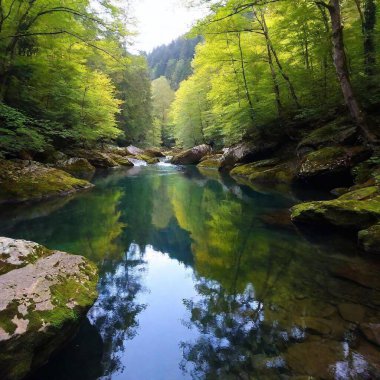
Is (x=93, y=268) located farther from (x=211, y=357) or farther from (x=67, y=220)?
(x=67, y=220)

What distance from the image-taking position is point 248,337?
3.88 m

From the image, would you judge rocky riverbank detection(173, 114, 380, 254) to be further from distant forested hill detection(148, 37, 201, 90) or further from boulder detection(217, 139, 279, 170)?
distant forested hill detection(148, 37, 201, 90)

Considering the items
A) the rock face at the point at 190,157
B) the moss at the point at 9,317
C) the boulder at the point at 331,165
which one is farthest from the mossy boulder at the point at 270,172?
the moss at the point at 9,317

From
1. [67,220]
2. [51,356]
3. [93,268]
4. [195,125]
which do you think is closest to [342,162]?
[67,220]

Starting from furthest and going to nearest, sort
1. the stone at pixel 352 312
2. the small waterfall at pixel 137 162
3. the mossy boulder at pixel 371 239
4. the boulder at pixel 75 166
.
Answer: the small waterfall at pixel 137 162 → the boulder at pixel 75 166 → the mossy boulder at pixel 371 239 → the stone at pixel 352 312

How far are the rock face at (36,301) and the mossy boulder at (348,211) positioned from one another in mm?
5536

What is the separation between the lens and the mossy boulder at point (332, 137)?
12184 millimetres

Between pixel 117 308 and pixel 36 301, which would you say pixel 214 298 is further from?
pixel 36 301

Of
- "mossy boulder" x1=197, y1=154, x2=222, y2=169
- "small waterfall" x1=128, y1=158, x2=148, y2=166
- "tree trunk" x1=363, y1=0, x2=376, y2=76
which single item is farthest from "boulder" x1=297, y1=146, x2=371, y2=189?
"small waterfall" x1=128, y1=158, x2=148, y2=166

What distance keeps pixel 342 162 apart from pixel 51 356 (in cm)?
1082

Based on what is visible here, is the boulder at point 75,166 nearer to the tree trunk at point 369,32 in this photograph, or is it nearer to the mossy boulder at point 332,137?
the mossy boulder at point 332,137

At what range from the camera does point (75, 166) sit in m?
19.6

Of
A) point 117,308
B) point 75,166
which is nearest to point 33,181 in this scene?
point 75,166

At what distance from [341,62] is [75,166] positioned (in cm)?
1524
